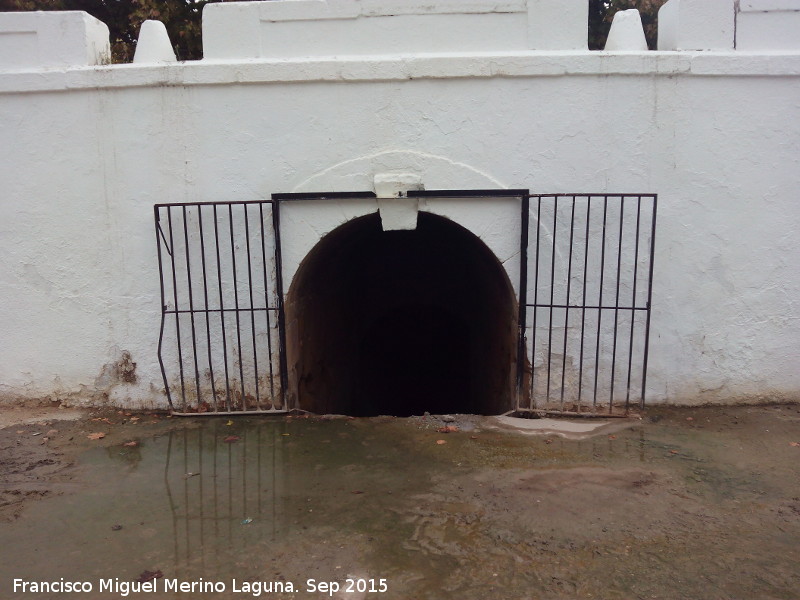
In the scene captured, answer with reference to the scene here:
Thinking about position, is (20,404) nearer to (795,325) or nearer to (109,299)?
(109,299)

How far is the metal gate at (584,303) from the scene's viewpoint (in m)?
6.09

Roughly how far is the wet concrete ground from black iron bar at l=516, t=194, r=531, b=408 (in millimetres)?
639

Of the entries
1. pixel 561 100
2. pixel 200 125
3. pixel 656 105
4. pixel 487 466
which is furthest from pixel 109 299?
pixel 656 105

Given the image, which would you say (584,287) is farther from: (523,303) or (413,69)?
(413,69)

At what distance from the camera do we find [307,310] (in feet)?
24.1

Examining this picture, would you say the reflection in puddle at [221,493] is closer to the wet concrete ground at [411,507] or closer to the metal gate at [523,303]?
the wet concrete ground at [411,507]

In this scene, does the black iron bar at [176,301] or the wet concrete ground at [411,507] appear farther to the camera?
the black iron bar at [176,301]

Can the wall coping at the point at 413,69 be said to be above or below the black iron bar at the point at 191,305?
above

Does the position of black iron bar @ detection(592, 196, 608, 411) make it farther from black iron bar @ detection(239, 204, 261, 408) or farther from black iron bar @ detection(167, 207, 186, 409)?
black iron bar @ detection(167, 207, 186, 409)

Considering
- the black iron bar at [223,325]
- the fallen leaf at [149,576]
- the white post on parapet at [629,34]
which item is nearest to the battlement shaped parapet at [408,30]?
the white post on parapet at [629,34]

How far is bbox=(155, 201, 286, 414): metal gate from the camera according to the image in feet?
20.6

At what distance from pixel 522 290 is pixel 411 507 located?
2.47 m

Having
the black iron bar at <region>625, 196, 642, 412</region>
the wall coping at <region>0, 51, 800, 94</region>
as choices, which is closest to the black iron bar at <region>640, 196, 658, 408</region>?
the black iron bar at <region>625, 196, 642, 412</region>

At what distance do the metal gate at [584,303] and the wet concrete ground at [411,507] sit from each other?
1.81 feet
